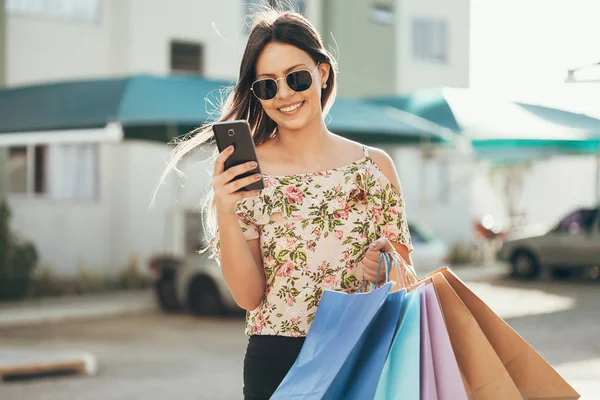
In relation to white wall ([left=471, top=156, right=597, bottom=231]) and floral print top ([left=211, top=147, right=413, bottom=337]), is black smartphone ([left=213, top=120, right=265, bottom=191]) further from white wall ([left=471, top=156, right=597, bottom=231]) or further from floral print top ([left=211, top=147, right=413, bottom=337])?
white wall ([left=471, top=156, right=597, bottom=231])

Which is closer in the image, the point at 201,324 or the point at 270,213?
the point at 270,213

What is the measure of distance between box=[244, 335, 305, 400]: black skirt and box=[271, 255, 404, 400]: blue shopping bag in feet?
0.80

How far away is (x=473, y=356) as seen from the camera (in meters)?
2.53

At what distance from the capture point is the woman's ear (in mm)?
3032

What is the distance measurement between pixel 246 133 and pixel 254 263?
16.2 inches

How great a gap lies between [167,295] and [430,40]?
13244mm

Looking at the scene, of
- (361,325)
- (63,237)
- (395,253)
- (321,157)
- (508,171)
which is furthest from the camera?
(508,171)

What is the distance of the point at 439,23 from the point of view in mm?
26000

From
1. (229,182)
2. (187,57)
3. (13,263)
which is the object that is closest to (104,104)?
(13,263)

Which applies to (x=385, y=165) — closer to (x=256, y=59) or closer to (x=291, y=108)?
(x=291, y=108)

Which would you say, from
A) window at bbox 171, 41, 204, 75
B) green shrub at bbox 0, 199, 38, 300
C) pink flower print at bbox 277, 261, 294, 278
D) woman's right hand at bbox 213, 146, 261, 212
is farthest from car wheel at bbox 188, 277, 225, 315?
woman's right hand at bbox 213, 146, 261, 212

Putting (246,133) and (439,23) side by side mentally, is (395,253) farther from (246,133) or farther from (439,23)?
(439,23)

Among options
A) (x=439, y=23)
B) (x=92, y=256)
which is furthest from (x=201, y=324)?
(x=439, y=23)

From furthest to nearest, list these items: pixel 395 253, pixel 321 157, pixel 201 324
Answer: pixel 201 324 → pixel 321 157 → pixel 395 253
